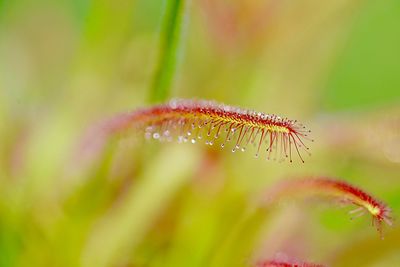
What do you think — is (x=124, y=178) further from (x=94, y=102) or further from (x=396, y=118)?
(x=396, y=118)

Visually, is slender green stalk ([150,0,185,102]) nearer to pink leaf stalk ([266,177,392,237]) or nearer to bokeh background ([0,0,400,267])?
bokeh background ([0,0,400,267])

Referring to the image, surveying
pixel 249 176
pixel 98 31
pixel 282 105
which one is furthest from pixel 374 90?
pixel 98 31

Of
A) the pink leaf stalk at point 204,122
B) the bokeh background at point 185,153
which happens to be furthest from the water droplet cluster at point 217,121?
the bokeh background at point 185,153

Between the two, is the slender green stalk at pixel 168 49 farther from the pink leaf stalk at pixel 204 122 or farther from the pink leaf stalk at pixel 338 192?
the pink leaf stalk at pixel 338 192

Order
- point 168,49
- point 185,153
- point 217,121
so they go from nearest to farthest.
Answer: point 217,121 → point 168,49 → point 185,153

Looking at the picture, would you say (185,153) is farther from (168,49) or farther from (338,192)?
(338,192)

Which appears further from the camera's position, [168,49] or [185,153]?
[185,153]

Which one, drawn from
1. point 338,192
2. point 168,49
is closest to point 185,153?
point 168,49

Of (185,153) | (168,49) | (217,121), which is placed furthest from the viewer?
(185,153)
